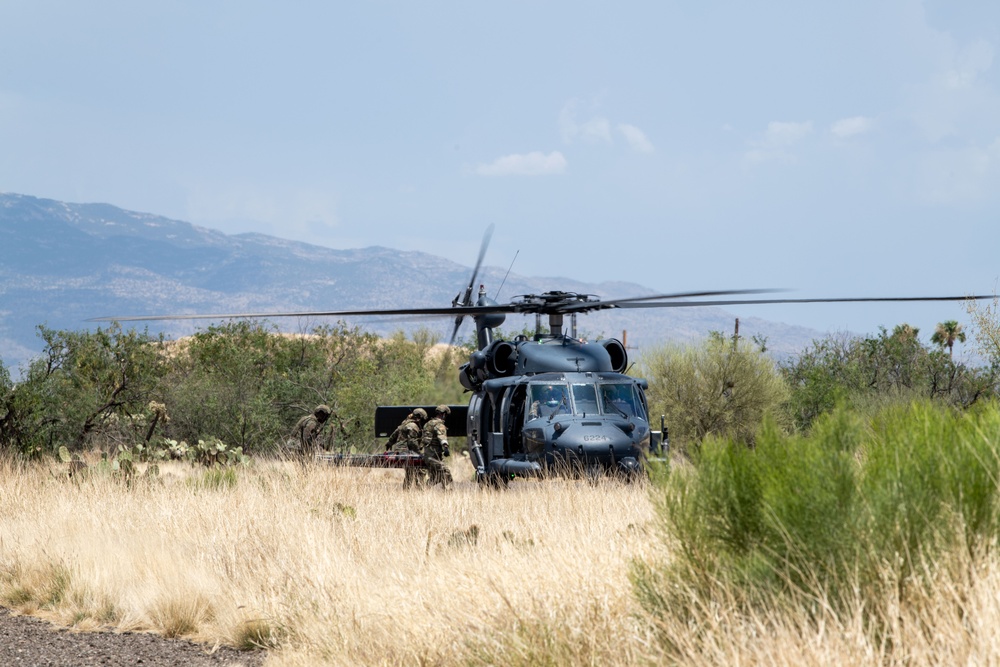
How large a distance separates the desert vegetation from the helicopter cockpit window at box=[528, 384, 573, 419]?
4.73 feet

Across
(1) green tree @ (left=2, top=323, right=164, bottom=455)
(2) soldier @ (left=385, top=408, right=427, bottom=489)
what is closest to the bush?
(2) soldier @ (left=385, top=408, right=427, bottom=489)

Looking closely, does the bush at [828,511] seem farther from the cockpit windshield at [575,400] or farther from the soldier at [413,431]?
the soldier at [413,431]

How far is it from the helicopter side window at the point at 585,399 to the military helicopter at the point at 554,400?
15 millimetres

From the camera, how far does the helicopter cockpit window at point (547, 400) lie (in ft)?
51.6

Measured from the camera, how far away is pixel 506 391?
53.8 ft

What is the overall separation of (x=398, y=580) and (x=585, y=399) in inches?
329

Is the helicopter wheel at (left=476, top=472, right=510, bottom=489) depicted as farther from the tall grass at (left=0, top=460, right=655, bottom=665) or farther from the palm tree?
the palm tree

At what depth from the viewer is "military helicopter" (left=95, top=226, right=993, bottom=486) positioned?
15.0 metres

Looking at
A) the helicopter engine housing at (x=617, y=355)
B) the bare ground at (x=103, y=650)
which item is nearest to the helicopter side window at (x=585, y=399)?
the helicopter engine housing at (x=617, y=355)

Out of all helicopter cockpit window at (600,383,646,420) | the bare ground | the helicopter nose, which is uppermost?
helicopter cockpit window at (600,383,646,420)

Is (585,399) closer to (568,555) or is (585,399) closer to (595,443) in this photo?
(595,443)

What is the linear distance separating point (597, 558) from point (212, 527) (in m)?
5.46

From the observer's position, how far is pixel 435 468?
57.7 ft

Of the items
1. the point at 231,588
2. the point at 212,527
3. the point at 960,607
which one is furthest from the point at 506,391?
the point at 960,607
